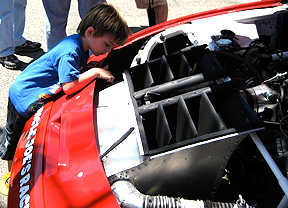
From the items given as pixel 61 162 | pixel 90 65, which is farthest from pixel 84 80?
pixel 61 162

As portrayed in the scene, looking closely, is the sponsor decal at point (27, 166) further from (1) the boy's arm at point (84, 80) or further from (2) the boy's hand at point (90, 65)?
(2) the boy's hand at point (90, 65)

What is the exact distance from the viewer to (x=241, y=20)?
2.45 meters

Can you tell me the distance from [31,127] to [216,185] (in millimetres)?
1226

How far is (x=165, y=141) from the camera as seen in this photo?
1.31 m

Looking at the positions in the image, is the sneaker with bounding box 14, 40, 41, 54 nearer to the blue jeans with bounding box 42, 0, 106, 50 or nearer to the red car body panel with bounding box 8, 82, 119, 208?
the blue jeans with bounding box 42, 0, 106, 50

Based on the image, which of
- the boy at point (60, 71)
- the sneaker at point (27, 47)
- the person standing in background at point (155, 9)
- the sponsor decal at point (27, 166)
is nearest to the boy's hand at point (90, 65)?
the boy at point (60, 71)

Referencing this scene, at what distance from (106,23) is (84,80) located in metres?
0.42

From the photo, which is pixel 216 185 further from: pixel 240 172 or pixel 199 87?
pixel 199 87

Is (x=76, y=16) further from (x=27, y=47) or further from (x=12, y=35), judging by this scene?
(x=12, y=35)

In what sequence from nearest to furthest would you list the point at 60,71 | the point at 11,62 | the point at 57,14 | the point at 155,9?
the point at 60,71, the point at 57,14, the point at 11,62, the point at 155,9

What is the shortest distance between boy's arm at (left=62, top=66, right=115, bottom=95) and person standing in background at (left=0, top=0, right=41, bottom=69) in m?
1.93

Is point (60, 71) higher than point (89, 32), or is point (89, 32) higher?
point (89, 32)

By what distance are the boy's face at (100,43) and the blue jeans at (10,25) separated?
1.85 m

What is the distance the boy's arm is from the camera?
5.74 feet
